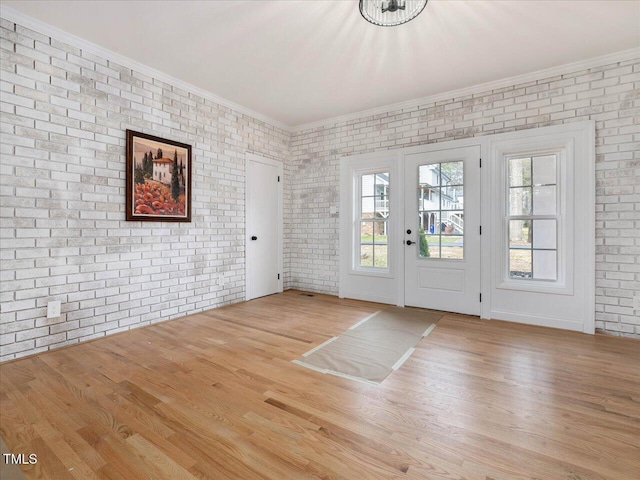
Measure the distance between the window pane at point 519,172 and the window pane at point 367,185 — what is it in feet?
6.03

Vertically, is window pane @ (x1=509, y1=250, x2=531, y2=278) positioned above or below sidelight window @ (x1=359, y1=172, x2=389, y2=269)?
below

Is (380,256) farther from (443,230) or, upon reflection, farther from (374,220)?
(443,230)

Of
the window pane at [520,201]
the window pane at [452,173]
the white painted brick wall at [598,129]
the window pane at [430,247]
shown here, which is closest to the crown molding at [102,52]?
the white painted brick wall at [598,129]

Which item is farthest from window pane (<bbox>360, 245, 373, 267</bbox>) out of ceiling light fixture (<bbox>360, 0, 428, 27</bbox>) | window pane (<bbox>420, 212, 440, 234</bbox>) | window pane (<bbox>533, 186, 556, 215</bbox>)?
ceiling light fixture (<bbox>360, 0, 428, 27</bbox>)

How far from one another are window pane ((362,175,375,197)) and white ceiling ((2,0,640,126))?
4.27 ft

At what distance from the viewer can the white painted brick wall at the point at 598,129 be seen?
3125mm

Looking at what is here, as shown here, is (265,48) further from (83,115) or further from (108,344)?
(108,344)

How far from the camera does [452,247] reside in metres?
4.07

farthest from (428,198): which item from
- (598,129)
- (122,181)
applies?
(122,181)

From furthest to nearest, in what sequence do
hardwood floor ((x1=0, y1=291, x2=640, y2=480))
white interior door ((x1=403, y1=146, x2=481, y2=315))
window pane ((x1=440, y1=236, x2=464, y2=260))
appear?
window pane ((x1=440, y1=236, x2=464, y2=260))
white interior door ((x1=403, y1=146, x2=481, y2=315))
hardwood floor ((x1=0, y1=291, x2=640, y2=480))

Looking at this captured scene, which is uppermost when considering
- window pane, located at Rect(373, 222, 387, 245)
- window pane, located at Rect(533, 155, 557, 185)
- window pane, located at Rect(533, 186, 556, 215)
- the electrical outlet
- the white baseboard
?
window pane, located at Rect(533, 155, 557, 185)

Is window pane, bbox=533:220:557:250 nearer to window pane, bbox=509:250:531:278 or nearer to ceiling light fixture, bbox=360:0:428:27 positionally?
window pane, bbox=509:250:531:278

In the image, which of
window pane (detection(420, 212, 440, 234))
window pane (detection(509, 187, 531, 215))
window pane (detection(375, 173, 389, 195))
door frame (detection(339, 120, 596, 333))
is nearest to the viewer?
door frame (detection(339, 120, 596, 333))

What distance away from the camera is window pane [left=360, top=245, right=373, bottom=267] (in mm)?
4785
